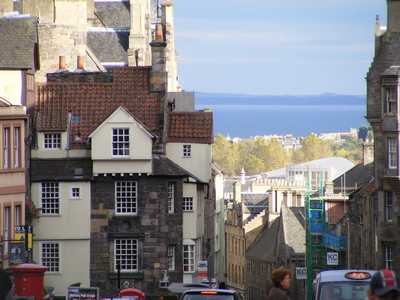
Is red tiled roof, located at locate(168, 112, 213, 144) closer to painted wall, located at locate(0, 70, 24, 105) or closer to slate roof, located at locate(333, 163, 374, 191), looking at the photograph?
painted wall, located at locate(0, 70, 24, 105)

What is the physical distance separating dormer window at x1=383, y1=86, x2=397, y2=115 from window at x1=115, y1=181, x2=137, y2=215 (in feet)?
55.8

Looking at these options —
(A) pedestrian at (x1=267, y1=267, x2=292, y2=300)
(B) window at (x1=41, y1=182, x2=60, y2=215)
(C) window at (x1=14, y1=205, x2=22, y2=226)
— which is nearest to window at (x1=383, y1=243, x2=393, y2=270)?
(B) window at (x1=41, y1=182, x2=60, y2=215)

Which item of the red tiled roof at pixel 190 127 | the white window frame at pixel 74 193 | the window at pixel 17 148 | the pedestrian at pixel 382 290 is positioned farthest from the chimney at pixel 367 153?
the pedestrian at pixel 382 290

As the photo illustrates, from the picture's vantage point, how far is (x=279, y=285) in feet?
101

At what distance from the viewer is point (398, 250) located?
85.8m

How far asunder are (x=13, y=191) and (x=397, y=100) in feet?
76.6

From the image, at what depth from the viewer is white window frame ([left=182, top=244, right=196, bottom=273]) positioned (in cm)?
7781

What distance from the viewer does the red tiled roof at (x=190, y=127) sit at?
78.6m

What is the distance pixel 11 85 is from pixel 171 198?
7765 mm

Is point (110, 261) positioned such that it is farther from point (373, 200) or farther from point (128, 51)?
point (128, 51)

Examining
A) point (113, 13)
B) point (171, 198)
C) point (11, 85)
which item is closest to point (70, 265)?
point (171, 198)

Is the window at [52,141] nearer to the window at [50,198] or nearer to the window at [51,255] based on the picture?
the window at [50,198]

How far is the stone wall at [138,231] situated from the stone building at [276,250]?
56.9 metres

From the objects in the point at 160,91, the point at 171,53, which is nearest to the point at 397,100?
the point at 160,91
